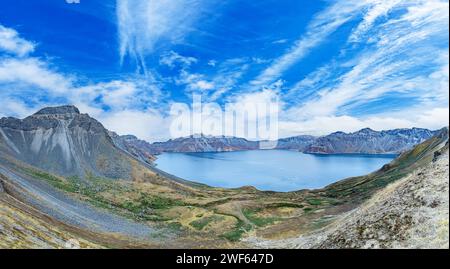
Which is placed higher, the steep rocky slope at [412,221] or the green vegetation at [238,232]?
the steep rocky slope at [412,221]

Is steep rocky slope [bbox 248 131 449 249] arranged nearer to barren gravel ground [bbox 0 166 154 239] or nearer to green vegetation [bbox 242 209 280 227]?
barren gravel ground [bbox 0 166 154 239]

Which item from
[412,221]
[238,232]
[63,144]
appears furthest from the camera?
[63,144]

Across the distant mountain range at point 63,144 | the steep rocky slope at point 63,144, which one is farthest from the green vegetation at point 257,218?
the steep rocky slope at point 63,144

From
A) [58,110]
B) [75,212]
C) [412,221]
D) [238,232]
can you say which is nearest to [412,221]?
[412,221]

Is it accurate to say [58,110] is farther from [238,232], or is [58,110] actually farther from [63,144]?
[238,232]

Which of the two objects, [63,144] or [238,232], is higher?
[63,144]

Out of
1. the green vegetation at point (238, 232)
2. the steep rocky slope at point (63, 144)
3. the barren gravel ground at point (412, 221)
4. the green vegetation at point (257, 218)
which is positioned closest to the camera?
the barren gravel ground at point (412, 221)

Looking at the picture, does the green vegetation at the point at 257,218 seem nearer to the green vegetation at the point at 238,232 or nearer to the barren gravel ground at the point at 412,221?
the green vegetation at the point at 238,232

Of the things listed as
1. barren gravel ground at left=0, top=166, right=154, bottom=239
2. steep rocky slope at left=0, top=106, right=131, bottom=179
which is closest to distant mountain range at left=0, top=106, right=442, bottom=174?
steep rocky slope at left=0, top=106, right=131, bottom=179
